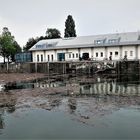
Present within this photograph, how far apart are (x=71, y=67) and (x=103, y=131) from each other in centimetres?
4404

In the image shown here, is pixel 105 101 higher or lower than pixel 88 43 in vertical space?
lower

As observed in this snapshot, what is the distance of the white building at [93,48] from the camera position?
57.1 meters

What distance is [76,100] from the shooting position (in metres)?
23.4

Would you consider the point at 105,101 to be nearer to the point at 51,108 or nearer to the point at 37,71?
the point at 51,108

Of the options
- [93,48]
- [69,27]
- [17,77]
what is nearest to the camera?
[17,77]

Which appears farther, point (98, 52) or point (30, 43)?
point (30, 43)

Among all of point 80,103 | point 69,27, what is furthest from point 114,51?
point 80,103

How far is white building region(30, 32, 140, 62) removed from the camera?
5708 centimetres

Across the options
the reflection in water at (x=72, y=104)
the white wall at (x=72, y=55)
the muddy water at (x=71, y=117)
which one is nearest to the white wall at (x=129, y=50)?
the white wall at (x=72, y=55)

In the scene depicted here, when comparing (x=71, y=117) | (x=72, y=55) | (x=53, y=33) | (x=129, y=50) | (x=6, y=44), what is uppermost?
(x=53, y=33)

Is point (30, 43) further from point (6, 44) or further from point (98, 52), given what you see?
point (98, 52)

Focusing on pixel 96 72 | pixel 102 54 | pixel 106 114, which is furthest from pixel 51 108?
pixel 102 54

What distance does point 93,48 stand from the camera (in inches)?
2406

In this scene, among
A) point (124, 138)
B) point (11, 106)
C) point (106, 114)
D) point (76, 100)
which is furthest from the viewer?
point (76, 100)
